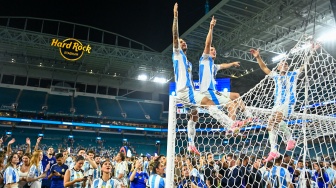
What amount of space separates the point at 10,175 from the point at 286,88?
569 cm

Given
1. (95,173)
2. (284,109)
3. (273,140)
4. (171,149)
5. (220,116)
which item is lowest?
(95,173)

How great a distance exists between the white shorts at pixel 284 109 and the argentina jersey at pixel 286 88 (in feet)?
0.20

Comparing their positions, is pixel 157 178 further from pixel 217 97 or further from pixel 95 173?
pixel 95 173

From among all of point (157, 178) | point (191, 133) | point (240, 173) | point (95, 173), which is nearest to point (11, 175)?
point (95, 173)

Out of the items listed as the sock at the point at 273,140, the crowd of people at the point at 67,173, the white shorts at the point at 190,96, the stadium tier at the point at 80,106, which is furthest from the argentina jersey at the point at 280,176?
the stadium tier at the point at 80,106

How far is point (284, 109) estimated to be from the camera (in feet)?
15.7

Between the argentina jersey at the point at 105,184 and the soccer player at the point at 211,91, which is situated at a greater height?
the soccer player at the point at 211,91

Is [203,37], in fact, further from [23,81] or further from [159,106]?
[23,81]

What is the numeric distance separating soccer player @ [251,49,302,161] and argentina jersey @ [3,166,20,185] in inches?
202

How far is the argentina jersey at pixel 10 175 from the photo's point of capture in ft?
19.8

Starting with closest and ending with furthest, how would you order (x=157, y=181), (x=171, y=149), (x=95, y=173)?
(x=171, y=149) < (x=157, y=181) < (x=95, y=173)

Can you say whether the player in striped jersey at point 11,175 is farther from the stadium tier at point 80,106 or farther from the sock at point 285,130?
the stadium tier at point 80,106

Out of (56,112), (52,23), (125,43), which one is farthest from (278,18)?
(56,112)

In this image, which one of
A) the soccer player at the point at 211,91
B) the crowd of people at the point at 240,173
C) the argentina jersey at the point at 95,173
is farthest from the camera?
the argentina jersey at the point at 95,173
